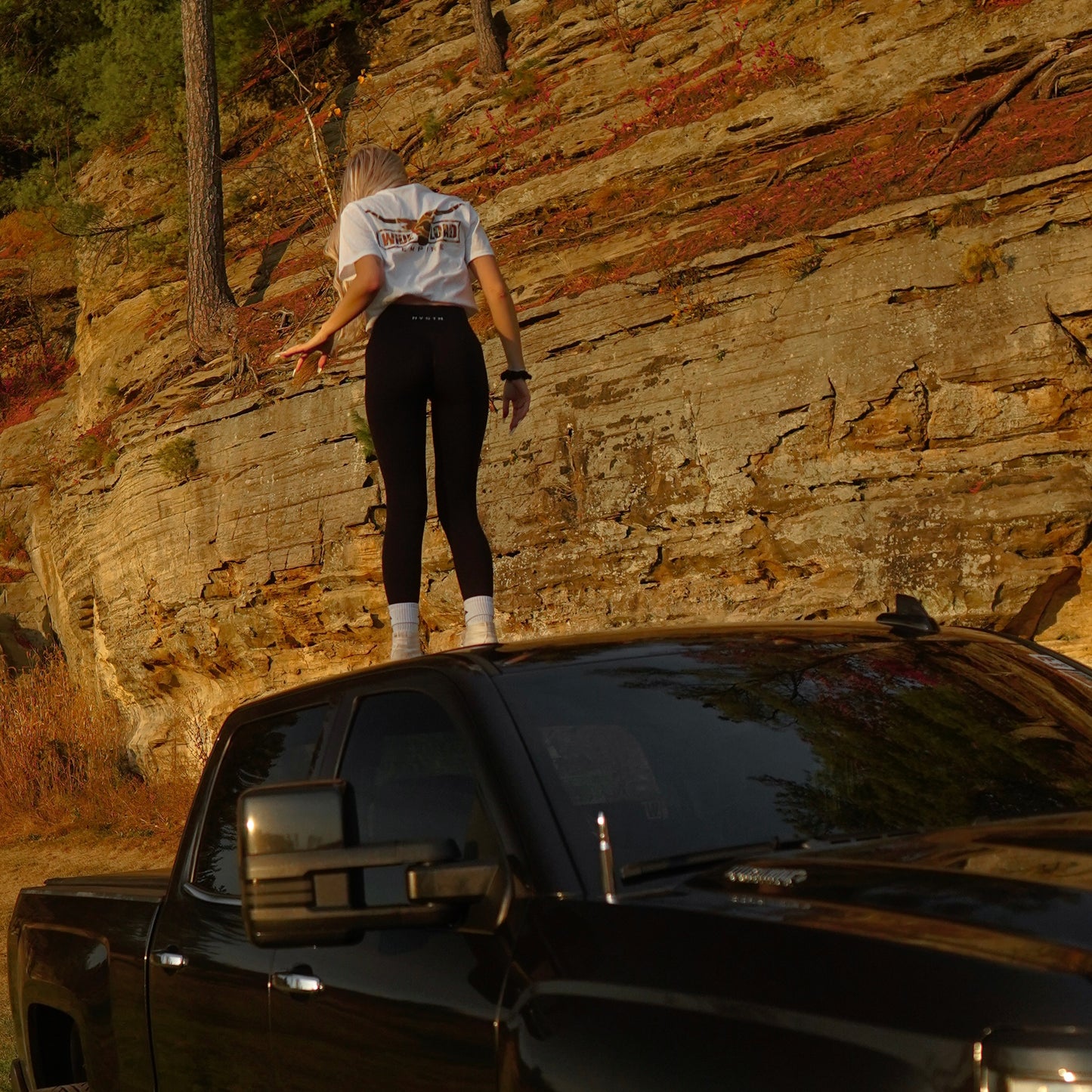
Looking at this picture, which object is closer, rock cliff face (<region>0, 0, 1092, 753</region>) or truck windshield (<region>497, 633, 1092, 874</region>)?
truck windshield (<region>497, 633, 1092, 874</region>)

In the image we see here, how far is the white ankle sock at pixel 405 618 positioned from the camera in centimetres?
544

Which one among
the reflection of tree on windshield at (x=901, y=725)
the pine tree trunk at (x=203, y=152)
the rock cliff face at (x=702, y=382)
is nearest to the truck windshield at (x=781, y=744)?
the reflection of tree on windshield at (x=901, y=725)

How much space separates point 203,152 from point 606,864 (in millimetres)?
17981

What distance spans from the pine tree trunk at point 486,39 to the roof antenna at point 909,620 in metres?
15.6

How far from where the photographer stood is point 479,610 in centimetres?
545

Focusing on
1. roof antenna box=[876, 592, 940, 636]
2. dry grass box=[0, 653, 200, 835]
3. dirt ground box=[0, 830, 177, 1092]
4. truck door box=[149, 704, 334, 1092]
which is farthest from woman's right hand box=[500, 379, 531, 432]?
dry grass box=[0, 653, 200, 835]

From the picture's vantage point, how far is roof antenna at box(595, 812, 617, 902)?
8.14 ft

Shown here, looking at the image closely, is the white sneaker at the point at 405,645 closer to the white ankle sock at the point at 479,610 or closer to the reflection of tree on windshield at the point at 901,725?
the white ankle sock at the point at 479,610

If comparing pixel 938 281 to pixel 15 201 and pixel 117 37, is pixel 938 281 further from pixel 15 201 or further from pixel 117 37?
pixel 15 201

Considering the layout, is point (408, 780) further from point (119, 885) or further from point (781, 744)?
point (119, 885)

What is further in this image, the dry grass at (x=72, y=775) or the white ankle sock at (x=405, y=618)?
the dry grass at (x=72, y=775)

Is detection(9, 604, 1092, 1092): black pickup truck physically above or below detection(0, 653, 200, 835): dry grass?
above

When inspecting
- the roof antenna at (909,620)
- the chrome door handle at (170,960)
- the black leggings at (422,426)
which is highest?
the black leggings at (422,426)

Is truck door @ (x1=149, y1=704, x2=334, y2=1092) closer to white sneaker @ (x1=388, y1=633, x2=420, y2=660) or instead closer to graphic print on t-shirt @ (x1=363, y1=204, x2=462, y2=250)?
white sneaker @ (x1=388, y1=633, x2=420, y2=660)
